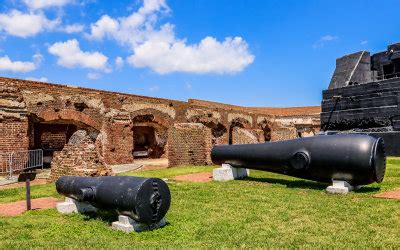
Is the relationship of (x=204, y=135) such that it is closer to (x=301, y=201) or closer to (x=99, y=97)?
(x=99, y=97)

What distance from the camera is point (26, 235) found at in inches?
176

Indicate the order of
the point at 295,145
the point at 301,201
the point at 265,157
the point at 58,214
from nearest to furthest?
the point at 58,214 → the point at 301,201 → the point at 295,145 → the point at 265,157

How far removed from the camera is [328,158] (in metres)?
6.76

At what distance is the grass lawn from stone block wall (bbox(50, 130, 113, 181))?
113 inches

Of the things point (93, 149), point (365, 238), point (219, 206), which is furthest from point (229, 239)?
point (93, 149)

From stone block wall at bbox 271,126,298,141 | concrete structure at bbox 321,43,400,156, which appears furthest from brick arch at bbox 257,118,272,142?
concrete structure at bbox 321,43,400,156

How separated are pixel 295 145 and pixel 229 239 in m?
3.86

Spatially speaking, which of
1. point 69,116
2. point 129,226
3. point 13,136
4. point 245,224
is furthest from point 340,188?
point 69,116

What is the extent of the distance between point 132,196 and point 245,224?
1487 millimetres

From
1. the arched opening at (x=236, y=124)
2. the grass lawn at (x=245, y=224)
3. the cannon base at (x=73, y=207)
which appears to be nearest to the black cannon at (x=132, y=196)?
the grass lawn at (x=245, y=224)

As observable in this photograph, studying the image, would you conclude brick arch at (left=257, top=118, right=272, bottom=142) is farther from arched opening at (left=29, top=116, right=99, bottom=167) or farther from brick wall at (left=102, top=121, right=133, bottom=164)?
arched opening at (left=29, top=116, right=99, bottom=167)

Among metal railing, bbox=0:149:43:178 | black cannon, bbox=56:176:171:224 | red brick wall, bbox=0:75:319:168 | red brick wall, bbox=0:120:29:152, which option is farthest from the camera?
red brick wall, bbox=0:75:319:168

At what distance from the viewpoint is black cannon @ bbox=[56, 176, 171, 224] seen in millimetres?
4332

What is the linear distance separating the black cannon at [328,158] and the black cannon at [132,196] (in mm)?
3480
